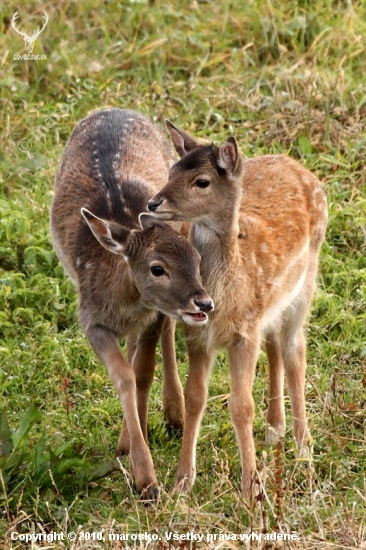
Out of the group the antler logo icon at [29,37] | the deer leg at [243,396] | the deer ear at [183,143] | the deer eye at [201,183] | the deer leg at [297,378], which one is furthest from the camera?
the antler logo icon at [29,37]

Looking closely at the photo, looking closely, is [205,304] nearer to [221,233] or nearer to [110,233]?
[221,233]

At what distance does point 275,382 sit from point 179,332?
1250 mm

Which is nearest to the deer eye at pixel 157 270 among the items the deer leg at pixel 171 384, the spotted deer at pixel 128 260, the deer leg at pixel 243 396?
the spotted deer at pixel 128 260

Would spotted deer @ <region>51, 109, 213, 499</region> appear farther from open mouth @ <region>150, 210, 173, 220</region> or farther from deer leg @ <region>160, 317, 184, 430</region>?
open mouth @ <region>150, 210, 173, 220</region>

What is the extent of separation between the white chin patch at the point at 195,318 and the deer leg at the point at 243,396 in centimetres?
47

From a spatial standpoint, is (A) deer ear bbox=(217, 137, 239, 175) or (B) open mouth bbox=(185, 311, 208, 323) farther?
(A) deer ear bbox=(217, 137, 239, 175)

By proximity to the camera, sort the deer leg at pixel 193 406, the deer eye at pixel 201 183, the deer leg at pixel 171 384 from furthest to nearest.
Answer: the deer leg at pixel 171 384 → the deer leg at pixel 193 406 → the deer eye at pixel 201 183

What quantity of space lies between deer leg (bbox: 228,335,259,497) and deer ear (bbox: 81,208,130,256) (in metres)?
0.88

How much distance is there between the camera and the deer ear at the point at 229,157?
6.69m

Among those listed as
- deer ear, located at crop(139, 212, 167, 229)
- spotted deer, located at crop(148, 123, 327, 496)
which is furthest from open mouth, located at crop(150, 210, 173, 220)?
deer ear, located at crop(139, 212, 167, 229)

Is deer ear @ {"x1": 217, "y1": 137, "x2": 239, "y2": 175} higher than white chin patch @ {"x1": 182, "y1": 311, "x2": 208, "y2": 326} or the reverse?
higher

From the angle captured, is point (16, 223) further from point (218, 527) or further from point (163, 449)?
point (218, 527)

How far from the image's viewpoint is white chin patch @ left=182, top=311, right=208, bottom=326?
6523mm

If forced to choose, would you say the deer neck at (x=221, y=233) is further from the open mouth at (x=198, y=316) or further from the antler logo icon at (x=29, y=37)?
the antler logo icon at (x=29, y=37)
